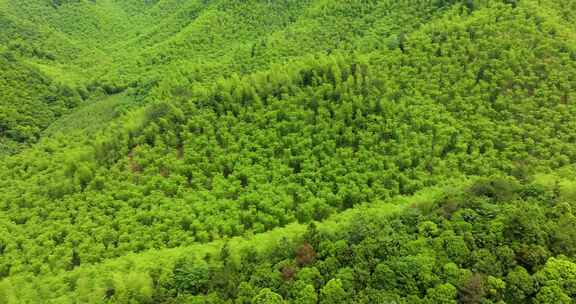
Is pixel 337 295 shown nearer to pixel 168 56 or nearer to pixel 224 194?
pixel 224 194

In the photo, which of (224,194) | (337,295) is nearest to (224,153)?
(224,194)

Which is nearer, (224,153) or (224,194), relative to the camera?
(224,194)

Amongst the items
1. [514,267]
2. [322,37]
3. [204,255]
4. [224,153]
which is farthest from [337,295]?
[322,37]

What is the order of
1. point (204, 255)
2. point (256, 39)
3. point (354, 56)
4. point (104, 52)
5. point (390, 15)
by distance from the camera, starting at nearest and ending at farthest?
point (204, 255), point (354, 56), point (390, 15), point (256, 39), point (104, 52)

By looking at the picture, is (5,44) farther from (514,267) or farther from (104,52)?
(514,267)

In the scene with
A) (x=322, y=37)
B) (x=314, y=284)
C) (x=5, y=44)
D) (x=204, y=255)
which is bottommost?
(x=204, y=255)

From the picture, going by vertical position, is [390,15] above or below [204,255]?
above

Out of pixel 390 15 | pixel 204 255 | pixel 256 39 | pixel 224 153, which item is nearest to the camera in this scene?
pixel 204 255
